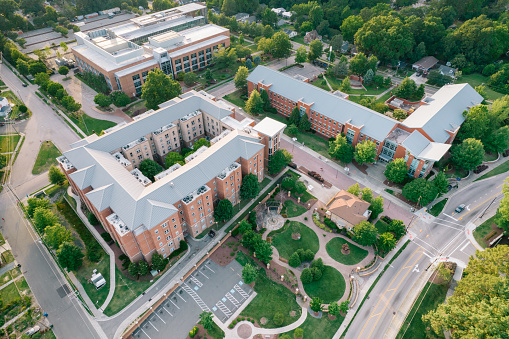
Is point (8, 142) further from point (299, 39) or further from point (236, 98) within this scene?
point (299, 39)

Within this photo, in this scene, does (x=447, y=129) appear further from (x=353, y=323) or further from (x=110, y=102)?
(x=110, y=102)

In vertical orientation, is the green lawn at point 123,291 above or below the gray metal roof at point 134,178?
below

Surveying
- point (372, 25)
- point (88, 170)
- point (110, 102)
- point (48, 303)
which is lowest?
point (48, 303)

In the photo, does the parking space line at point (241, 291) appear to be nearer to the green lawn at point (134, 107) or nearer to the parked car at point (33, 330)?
the parked car at point (33, 330)

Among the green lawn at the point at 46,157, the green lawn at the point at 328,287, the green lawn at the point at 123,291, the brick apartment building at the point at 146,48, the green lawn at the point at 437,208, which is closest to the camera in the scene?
the green lawn at the point at 123,291

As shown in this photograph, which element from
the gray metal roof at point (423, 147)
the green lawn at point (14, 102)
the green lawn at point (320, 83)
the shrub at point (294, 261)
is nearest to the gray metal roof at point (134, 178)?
the shrub at point (294, 261)

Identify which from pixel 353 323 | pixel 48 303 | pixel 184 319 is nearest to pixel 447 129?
pixel 353 323

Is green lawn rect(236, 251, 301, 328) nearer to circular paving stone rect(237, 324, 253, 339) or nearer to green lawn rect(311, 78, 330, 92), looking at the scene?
circular paving stone rect(237, 324, 253, 339)
